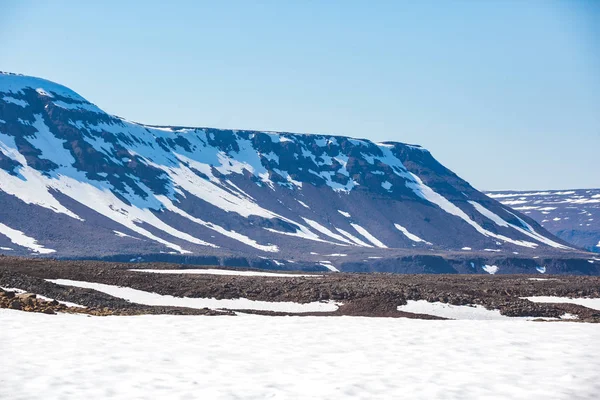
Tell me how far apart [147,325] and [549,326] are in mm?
13477

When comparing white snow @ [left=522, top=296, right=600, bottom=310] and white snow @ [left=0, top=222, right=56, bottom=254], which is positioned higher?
white snow @ [left=522, top=296, right=600, bottom=310]

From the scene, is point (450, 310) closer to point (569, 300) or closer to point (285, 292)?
point (285, 292)

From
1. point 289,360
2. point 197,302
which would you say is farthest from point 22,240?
point 289,360

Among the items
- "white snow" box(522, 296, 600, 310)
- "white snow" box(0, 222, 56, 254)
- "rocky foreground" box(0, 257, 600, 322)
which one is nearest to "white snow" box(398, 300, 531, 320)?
"rocky foreground" box(0, 257, 600, 322)

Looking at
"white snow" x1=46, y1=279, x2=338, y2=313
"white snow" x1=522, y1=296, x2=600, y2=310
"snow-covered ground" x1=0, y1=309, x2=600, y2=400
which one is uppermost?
"snow-covered ground" x1=0, y1=309, x2=600, y2=400

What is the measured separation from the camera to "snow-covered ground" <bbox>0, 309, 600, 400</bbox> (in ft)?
46.9

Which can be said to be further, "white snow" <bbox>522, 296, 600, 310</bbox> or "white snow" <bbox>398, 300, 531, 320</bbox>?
"white snow" <bbox>522, 296, 600, 310</bbox>

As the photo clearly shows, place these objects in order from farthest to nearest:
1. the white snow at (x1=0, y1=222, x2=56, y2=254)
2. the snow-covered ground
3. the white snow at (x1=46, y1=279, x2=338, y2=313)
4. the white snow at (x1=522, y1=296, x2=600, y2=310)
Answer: the white snow at (x1=0, y1=222, x2=56, y2=254)
the white snow at (x1=522, y1=296, x2=600, y2=310)
the white snow at (x1=46, y1=279, x2=338, y2=313)
the snow-covered ground

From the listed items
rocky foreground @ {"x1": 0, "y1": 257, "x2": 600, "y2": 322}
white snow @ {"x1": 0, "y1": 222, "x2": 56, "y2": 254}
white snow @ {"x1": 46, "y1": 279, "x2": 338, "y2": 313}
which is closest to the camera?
rocky foreground @ {"x1": 0, "y1": 257, "x2": 600, "y2": 322}

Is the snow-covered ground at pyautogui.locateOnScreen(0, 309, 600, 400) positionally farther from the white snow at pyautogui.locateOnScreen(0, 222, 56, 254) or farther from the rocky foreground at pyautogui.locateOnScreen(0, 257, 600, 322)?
the white snow at pyautogui.locateOnScreen(0, 222, 56, 254)

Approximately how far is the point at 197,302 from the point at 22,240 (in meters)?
150

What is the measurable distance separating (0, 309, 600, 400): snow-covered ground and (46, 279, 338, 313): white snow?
22246 mm

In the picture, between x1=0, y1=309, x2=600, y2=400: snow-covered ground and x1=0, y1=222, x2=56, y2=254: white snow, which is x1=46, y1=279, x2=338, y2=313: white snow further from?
x1=0, y1=222, x2=56, y2=254: white snow

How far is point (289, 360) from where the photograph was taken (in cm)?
1764
